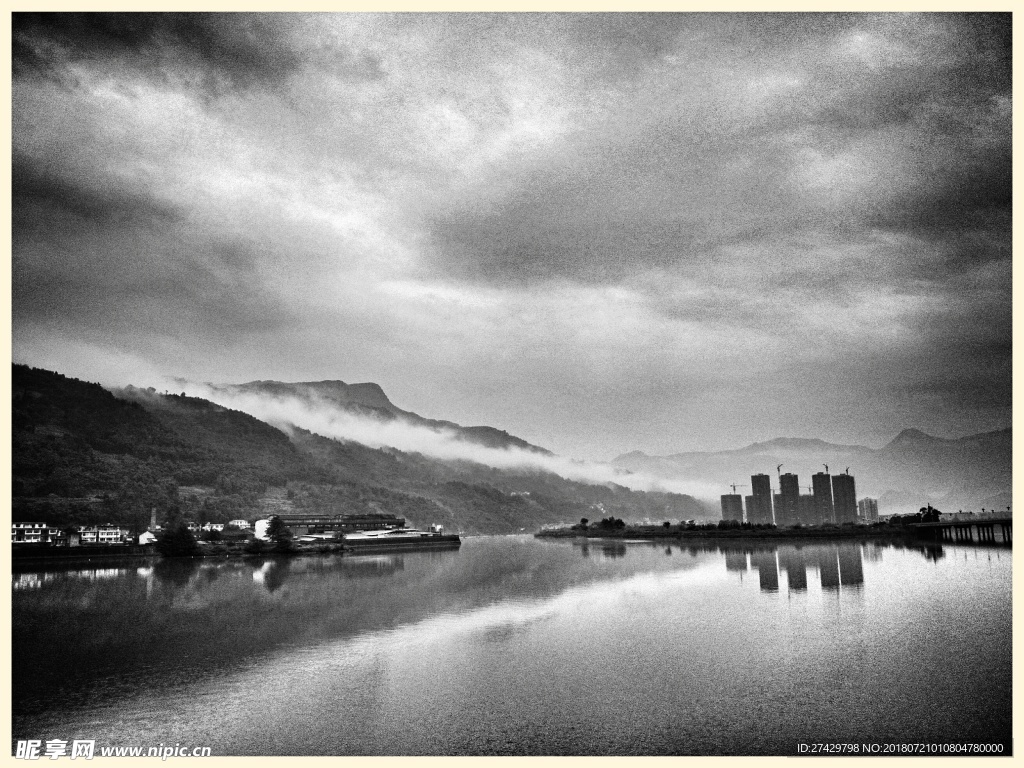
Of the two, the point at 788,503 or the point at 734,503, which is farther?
the point at 734,503

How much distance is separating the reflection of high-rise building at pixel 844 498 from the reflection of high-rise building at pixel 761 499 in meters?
24.6

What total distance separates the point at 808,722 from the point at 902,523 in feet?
350

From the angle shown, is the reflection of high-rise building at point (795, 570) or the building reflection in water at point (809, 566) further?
the building reflection in water at point (809, 566)

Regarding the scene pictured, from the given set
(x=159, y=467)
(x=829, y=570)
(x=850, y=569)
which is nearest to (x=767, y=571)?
(x=829, y=570)

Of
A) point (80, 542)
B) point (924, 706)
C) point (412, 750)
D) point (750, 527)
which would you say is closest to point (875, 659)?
point (924, 706)

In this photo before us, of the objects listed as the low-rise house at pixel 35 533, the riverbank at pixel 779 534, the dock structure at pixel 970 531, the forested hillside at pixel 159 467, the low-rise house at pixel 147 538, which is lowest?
the riverbank at pixel 779 534

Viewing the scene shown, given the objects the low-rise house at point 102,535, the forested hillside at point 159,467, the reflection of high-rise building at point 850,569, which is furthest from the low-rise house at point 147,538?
the reflection of high-rise building at point 850,569

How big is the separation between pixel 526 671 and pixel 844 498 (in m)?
152

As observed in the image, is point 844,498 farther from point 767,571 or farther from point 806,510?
point 767,571

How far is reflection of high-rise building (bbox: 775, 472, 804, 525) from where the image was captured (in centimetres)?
15775

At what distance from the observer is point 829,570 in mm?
40781

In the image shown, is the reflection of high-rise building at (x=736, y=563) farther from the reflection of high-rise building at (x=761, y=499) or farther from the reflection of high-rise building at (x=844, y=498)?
the reflection of high-rise building at (x=761, y=499)

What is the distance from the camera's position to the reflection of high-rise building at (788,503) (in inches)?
6211

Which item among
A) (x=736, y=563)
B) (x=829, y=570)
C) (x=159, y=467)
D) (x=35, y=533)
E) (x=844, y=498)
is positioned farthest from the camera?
(x=844, y=498)
